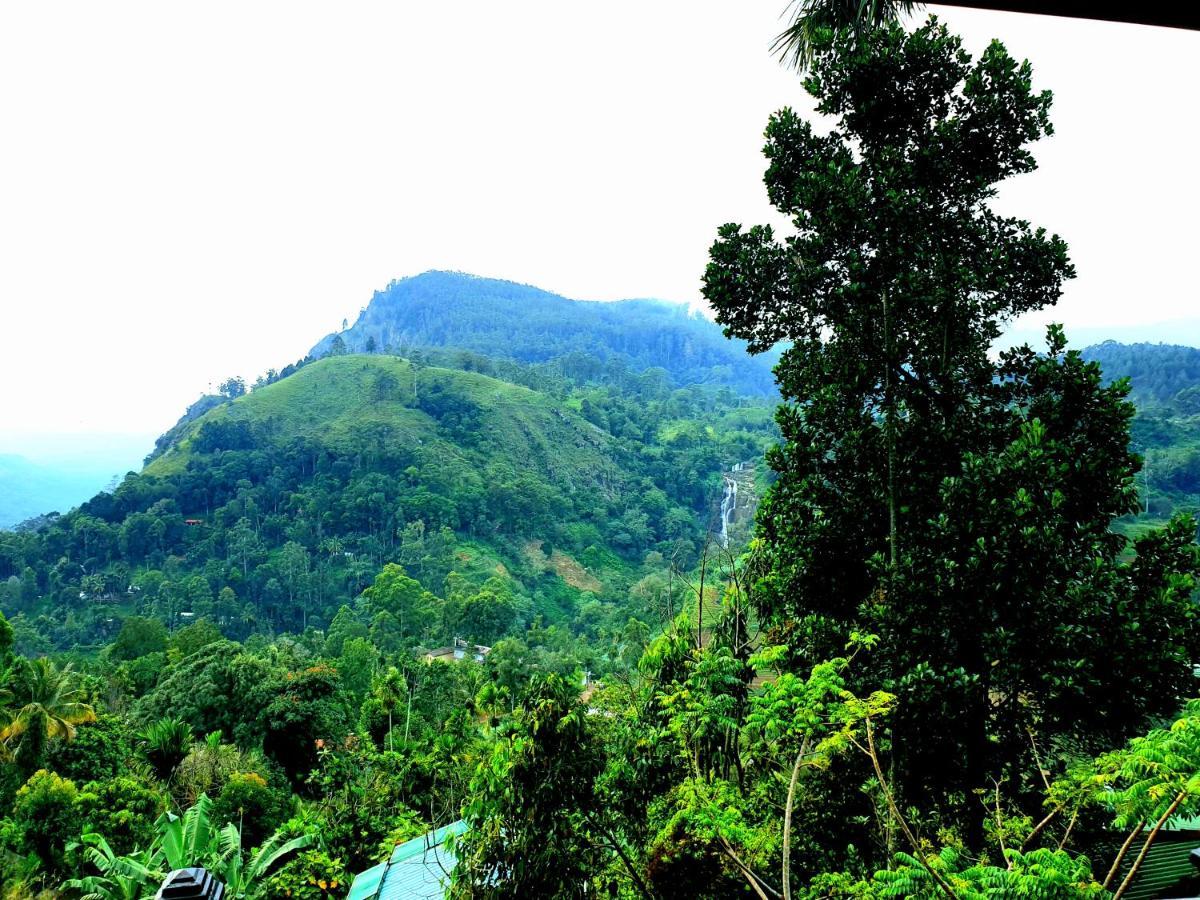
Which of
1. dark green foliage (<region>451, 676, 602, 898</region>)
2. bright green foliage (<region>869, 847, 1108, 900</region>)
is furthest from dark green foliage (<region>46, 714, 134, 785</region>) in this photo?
bright green foliage (<region>869, 847, 1108, 900</region>)

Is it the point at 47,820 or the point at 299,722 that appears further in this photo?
the point at 299,722

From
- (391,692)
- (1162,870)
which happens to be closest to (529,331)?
(391,692)

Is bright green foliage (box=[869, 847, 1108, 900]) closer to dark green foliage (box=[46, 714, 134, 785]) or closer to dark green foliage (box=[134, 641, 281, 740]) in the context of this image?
dark green foliage (box=[46, 714, 134, 785])

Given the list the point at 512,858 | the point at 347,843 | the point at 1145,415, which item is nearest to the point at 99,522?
the point at 347,843

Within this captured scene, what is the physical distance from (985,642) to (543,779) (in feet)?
9.27

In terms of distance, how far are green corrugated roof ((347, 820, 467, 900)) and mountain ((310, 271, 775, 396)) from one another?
459 feet

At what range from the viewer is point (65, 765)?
13.9 m

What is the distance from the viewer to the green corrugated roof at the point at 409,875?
262 inches

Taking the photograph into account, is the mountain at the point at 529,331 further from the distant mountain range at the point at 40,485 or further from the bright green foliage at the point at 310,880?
the bright green foliage at the point at 310,880

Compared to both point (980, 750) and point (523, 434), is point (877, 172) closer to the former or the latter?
point (980, 750)

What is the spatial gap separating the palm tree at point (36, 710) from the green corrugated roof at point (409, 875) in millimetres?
10509

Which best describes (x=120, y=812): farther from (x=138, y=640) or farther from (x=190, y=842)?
(x=138, y=640)

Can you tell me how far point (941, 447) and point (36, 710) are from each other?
56.3 ft

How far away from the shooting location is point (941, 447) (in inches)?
189
